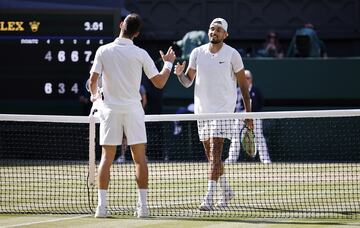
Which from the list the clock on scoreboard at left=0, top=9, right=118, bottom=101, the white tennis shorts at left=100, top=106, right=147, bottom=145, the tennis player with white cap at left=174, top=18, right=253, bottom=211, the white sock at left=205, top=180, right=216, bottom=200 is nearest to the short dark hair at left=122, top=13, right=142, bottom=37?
the white tennis shorts at left=100, top=106, right=147, bottom=145

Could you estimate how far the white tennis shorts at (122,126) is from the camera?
923 cm

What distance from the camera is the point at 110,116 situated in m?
9.27

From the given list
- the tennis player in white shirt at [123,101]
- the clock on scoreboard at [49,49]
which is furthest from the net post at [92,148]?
the clock on scoreboard at [49,49]

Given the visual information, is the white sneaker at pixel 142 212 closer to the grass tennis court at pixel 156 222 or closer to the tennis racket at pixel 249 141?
the grass tennis court at pixel 156 222

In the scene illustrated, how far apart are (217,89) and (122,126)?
140cm

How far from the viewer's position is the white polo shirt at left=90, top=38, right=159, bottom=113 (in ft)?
30.3

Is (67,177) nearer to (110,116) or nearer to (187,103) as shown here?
(110,116)

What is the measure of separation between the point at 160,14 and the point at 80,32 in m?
3.46

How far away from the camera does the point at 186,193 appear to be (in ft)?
37.3

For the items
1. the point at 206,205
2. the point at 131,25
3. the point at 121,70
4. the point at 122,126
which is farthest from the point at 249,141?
the point at 131,25

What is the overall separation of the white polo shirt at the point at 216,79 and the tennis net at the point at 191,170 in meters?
0.19

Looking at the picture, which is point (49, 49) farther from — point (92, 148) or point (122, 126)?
point (122, 126)

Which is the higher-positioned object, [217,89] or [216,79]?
[216,79]

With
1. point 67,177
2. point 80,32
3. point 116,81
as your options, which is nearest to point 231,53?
point 116,81
